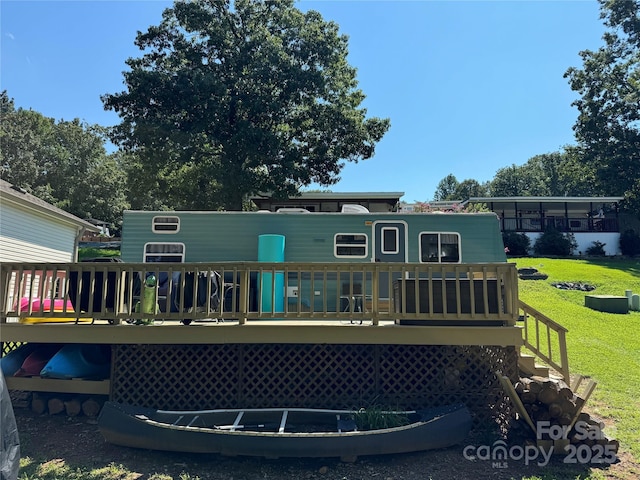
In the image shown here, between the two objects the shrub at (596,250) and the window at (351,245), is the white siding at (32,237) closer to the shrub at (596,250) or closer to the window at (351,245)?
the window at (351,245)

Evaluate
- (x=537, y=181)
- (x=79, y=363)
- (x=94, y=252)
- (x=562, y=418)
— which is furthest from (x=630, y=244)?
(x=537, y=181)

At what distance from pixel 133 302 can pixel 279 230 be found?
3035 millimetres

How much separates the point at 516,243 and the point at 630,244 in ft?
25.5

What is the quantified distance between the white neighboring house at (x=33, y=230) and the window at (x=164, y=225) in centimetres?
564

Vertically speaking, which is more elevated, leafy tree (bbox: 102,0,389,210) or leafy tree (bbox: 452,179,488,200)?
leafy tree (bbox: 452,179,488,200)

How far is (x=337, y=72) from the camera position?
2048 cm

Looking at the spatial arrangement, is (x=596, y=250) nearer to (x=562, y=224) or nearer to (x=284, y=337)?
(x=562, y=224)

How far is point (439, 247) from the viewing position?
8289 millimetres

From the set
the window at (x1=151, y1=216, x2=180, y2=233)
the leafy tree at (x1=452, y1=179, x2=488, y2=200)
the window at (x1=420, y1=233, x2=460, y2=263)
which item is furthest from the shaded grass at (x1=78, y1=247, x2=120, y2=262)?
the leafy tree at (x1=452, y1=179, x2=488, y2=200)

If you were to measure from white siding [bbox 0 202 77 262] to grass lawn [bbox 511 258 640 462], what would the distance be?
45.1 feet

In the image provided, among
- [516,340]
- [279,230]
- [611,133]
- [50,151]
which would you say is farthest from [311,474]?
[50,151]

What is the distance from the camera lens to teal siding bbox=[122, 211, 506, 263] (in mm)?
8180

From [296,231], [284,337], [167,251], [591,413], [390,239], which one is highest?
[296,231]

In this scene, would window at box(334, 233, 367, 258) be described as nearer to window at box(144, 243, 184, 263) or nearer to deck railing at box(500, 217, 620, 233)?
window at box(144, 243, 184, 263)
